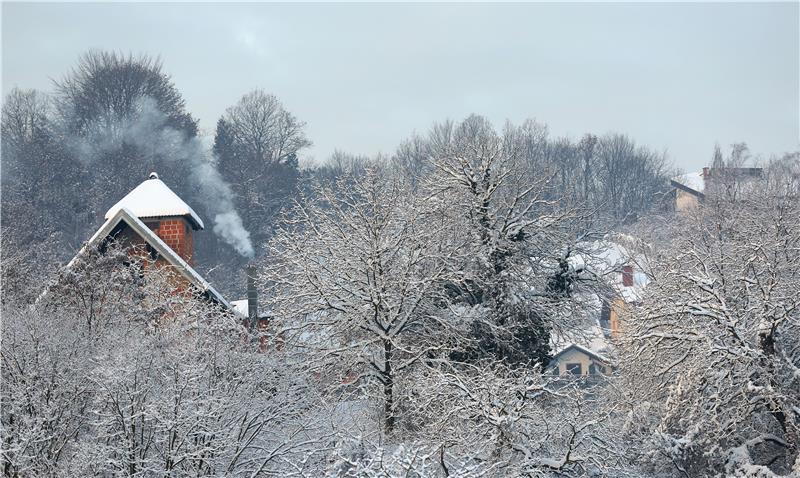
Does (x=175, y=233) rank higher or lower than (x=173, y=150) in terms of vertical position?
lower

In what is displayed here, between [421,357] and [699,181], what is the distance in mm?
54708

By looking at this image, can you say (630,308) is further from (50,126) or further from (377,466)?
(50,126)

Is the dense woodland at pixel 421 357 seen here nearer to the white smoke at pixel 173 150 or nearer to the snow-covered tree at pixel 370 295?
the snow-covered tree at pixel 370 295

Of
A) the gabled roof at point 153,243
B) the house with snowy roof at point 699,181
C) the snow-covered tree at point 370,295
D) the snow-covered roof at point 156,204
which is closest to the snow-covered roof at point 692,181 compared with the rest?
the house with snowy roof at point 699,181

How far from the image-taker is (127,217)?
27.3 m

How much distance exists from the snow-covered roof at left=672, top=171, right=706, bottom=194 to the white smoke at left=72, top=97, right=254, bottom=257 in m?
31.1

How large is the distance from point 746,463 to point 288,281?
33.1 feet

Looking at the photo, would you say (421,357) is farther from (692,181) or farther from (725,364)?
(692,181)

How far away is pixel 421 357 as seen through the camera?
20891 millimetres

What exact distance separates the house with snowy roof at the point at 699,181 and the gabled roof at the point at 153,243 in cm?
3530

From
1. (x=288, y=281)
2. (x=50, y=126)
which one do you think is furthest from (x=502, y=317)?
(x=50, y=126)

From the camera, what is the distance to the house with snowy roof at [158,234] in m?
26.4

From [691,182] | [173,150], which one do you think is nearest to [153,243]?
[173,150]

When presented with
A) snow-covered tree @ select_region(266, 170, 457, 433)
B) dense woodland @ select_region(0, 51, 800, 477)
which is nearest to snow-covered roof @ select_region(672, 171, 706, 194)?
dense woodland @ select_region(0, 51, 800, 477)
